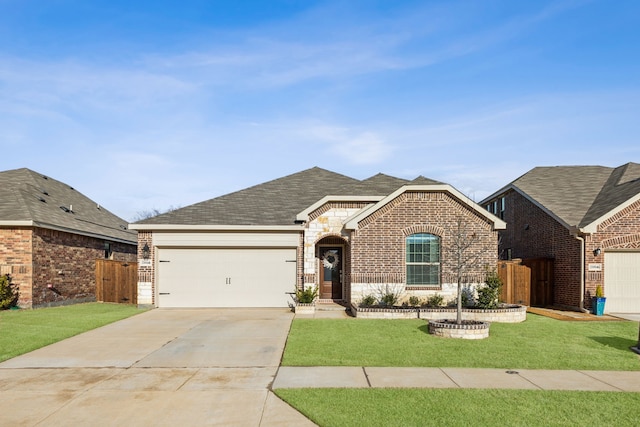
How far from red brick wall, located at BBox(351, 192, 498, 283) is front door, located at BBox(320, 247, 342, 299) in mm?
3183

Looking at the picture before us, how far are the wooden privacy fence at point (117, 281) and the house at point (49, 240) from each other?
68cm

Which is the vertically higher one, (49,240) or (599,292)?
(49,240)

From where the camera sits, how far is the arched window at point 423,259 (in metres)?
16.8

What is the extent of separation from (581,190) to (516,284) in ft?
18.8

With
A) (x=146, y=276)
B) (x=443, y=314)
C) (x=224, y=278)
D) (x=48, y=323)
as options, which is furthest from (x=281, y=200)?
(x=48, y=323)

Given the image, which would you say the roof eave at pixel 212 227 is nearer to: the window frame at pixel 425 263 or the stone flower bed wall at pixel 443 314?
the window frame at pixel 425 263

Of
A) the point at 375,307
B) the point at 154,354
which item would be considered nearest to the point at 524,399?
the point at 154,354

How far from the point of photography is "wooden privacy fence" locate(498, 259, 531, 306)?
19.0m

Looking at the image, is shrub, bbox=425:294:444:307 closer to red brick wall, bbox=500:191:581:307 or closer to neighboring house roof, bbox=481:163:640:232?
red brick wall, bbox=500:191:581:307

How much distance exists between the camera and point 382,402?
6898 mm

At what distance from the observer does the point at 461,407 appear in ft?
Result: 21.9

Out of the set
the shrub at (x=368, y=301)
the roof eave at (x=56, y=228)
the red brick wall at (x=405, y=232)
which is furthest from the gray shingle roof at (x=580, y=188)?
the roof eave at (x=56, y=228)

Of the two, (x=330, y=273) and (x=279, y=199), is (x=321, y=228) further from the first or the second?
(x=279, y=199)

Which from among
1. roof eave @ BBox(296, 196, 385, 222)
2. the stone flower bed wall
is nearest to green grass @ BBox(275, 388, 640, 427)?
the stone flower bed wall
